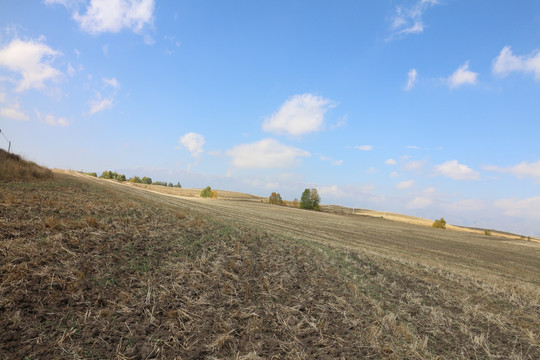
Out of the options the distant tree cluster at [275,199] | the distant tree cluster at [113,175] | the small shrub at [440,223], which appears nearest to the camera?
the small shrub at [440,223]

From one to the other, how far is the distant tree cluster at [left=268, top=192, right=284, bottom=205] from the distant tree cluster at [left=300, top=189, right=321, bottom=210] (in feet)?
24.3

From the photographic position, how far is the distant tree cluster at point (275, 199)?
→ 9088cm

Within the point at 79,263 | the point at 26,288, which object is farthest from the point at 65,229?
the point at 26,288

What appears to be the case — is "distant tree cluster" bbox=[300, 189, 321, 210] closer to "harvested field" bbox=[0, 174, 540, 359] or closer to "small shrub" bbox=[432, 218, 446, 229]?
"small shrub" bbox=[432, 218, 446, 229]

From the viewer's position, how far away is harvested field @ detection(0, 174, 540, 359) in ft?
14.3

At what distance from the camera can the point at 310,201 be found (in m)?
86.8

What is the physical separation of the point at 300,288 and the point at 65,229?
6035 millimetres

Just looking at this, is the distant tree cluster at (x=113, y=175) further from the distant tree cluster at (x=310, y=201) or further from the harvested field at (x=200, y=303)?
the harvested field at (x=200, y=303)

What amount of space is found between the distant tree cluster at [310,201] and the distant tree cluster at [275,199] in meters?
7.39

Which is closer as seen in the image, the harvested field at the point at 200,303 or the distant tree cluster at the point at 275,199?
the harvested field at the point at 200,303

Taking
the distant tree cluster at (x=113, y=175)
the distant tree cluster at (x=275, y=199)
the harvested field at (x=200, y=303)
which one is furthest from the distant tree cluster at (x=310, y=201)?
the distant tree cluster at (x=113, y=175)

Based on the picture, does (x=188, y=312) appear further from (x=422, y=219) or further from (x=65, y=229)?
(x=422, y=219)

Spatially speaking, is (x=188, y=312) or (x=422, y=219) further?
(x=422, y=219)

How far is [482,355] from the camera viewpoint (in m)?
5.55
